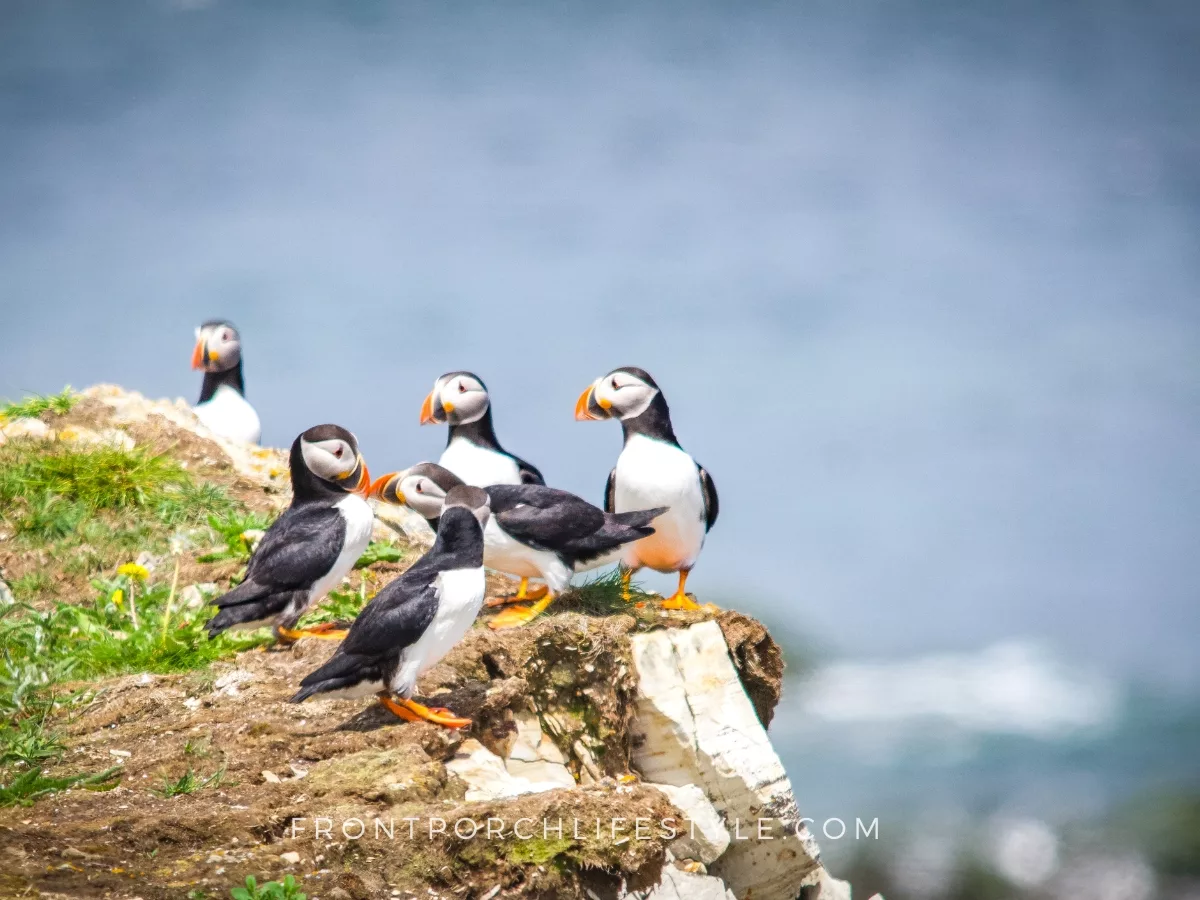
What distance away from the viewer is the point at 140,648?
281 inches

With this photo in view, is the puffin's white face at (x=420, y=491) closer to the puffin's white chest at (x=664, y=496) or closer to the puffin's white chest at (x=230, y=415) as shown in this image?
the puffin's white chest at (x=664, y=496)

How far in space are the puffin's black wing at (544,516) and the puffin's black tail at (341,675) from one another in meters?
1.78

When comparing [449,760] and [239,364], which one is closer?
[449,760]

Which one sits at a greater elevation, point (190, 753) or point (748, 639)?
point (748, 639)

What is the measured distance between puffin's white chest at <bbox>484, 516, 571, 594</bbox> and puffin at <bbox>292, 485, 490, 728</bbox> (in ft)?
4.48

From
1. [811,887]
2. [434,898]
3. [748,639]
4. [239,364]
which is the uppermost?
[239,364]

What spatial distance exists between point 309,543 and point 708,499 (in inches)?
105

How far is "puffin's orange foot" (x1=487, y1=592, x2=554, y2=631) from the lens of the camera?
23.2ft

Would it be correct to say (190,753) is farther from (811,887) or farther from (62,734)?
(811,887)

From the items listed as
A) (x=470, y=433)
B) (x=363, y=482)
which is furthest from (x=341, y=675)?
(x=470, y=433)

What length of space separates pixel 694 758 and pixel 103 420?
724 cm

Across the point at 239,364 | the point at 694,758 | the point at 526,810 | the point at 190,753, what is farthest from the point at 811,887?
the point at 239,364

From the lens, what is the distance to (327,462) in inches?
285

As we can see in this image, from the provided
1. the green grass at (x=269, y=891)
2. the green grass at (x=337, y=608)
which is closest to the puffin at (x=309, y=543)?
the green grass at (x=337, y=608)
